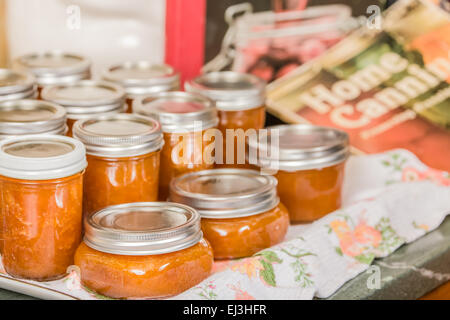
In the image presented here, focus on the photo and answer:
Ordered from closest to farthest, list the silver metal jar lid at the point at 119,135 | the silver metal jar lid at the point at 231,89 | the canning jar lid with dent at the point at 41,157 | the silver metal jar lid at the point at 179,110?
the canning jar lid with dent at the point at 41,157, the silver metal jar lid at the point at 119,135, the silver metal jar lid at the point at 179,110, the silver metal jar lid at the point at 231,89

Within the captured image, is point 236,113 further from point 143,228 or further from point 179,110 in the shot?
point 143,228

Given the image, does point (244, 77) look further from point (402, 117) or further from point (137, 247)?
point (137, 247)

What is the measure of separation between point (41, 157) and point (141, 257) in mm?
158

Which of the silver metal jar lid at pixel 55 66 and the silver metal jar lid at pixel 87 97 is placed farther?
the silver metal jar lid at pixel 55 66

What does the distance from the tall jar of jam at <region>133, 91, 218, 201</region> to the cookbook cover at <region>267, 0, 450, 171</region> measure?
32cm

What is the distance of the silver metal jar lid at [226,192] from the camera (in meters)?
0.97

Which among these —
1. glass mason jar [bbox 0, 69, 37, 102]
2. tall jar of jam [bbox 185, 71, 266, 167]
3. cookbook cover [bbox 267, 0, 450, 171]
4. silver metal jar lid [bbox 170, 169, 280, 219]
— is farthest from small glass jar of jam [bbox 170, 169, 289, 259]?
cookbook cover [bbox 267, 0, 450, 171]

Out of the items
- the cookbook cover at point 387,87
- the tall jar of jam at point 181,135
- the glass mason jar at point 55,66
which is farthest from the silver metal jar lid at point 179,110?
the cookbook cover at point 387,87

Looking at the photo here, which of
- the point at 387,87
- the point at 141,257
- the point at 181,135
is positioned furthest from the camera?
the point at 387,87

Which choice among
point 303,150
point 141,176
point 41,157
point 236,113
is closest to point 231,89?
point 236,113

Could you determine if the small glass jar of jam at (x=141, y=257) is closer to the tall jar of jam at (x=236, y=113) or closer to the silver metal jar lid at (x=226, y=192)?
the silver metal jar lid at (x=226, y=192)

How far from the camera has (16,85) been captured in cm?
105
